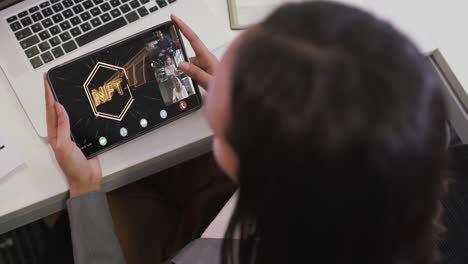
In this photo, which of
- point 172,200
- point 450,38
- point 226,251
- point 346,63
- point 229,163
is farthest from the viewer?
point 172,200

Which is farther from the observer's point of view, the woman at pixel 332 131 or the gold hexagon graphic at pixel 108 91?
the gold hexagon graphic at pixel 108 91

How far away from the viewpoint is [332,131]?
335 mm

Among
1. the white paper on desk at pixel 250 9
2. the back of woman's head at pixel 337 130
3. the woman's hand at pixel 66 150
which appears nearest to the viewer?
the back of woman's head at pixel 337 130

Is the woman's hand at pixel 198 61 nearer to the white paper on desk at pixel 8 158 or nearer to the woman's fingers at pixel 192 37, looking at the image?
the woman's fingers at pixel 192 37

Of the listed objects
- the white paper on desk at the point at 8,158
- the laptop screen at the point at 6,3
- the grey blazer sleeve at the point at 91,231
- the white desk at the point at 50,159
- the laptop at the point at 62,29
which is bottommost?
the grey blazer sleeve at the point at 91,231

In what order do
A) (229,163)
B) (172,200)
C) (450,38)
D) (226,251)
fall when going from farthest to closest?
(172,200) → (450,38) → (226,251) → (229,163)

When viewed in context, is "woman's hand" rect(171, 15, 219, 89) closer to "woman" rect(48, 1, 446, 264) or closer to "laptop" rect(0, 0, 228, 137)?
"laptop" rect(0, 0, 228, 137)

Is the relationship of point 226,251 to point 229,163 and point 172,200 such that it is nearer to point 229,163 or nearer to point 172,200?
point 229,163

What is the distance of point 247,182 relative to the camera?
41 cm

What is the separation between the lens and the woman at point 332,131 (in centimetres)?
34

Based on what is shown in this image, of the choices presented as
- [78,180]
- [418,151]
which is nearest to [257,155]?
[418,151]

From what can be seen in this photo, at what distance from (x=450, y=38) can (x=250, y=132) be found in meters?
0.54

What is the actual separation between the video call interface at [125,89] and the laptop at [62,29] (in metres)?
0.05

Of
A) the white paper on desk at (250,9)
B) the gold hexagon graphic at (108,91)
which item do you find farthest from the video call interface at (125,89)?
the white paper on desk at (250,9)
